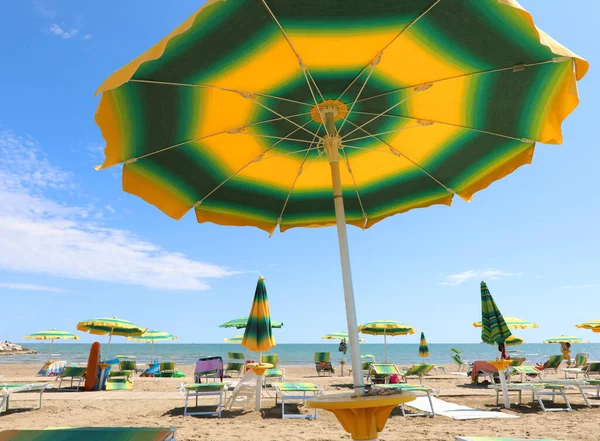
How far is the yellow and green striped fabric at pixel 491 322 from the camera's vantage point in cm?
866

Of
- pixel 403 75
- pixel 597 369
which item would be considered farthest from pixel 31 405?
pixel 597 369

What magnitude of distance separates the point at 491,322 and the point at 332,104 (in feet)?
24.6

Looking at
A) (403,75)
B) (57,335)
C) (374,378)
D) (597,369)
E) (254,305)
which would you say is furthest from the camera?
(57,335)

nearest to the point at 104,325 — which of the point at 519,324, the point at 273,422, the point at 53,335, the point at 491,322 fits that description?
the point at 53,335

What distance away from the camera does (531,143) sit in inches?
132

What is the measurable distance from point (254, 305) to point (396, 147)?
18.6ft

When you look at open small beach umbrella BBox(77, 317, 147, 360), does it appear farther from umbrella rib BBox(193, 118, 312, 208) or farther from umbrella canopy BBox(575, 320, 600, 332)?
umbrella canopy BBox(575, 320, 600, 332)

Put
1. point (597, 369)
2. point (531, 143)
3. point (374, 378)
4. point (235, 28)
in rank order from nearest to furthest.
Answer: point (235, 28) → point (531, 143) → point (374, 378) → point (597, 369)

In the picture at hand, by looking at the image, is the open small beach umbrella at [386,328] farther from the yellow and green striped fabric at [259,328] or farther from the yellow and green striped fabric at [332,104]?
the yellow and green striped fabric at [332,104]

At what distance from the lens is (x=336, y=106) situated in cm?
337

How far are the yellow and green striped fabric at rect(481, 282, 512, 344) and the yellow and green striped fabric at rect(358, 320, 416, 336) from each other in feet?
23.6

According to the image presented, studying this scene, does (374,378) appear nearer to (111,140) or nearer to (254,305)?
(254,305)

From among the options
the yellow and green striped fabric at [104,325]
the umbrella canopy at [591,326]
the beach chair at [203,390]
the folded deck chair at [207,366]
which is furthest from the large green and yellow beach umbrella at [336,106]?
the umbrella canopy at [591,326]

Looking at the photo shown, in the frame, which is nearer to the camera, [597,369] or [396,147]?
[396,147]
